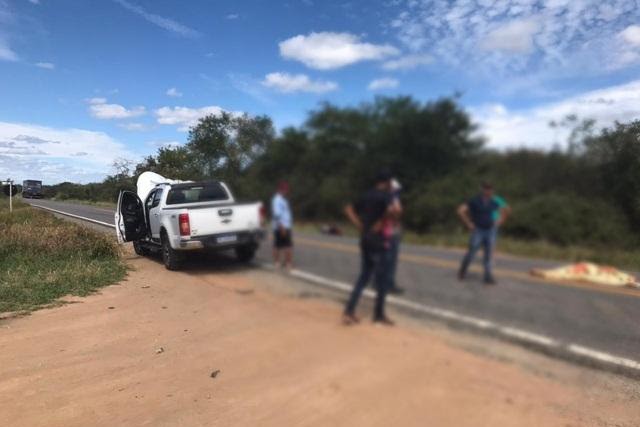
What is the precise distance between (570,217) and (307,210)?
0.69 metres

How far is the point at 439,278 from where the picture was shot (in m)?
1.37

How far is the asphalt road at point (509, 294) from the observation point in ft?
4.19

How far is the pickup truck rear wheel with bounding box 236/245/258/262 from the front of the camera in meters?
1.76

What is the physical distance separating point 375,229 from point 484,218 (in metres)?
0.30

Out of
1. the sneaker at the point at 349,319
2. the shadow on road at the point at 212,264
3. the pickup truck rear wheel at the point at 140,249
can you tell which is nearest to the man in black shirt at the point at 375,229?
the sneaker at the point at 349,319

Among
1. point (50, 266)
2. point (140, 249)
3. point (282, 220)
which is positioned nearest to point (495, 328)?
point (282, 220)

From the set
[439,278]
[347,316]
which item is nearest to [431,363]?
[347,316]

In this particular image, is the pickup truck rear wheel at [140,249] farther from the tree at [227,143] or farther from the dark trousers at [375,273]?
the dark trousers at [375,273]

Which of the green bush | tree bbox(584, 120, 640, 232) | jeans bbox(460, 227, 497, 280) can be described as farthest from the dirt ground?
tree bbox(584, 120, 640, 232)

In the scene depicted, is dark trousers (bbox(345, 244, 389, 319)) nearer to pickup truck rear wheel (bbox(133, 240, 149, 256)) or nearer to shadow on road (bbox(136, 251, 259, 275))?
shadow on road (bbox(136, 251, 259, 275))

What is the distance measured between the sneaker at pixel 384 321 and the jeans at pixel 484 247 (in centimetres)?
35

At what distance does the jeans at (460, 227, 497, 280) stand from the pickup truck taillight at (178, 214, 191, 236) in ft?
4.50

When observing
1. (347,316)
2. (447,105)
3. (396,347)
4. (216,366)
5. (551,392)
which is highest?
(447,105)

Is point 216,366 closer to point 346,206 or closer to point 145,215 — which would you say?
point 145,215
